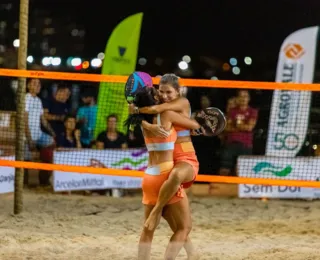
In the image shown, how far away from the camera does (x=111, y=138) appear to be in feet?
32.9

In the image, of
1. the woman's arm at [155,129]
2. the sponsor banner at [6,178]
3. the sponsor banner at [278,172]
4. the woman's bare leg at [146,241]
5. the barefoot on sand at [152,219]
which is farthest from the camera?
the sponsor banner at [278,172]

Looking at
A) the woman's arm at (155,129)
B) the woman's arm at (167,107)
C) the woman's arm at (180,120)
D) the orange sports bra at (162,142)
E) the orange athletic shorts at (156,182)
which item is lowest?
the orange athletic shorts at (156,182)

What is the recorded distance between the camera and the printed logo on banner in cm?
958

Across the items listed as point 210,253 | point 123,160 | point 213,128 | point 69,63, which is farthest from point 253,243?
point 69,63

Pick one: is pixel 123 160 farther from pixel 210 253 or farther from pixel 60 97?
pixel 210 253

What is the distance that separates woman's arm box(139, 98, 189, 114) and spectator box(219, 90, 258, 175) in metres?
4.74

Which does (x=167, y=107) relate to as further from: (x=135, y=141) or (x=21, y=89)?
(x=135, y=141)

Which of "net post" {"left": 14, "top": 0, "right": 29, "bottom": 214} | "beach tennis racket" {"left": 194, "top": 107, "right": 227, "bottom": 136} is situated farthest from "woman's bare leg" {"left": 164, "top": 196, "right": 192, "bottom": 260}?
"net post" {"left": 14, "top": 0, "right": 29, "bottom": 214}

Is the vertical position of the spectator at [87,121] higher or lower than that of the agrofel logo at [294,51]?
lower

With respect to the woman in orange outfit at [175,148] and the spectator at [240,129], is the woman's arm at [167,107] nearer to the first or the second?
the woman in orange outfit at [175,148]

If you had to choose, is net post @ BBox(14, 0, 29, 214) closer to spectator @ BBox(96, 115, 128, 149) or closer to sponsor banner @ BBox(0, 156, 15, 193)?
sponsor banner @ BBox(0, 156, 15, 193)

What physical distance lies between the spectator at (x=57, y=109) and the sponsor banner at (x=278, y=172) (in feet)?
8.86

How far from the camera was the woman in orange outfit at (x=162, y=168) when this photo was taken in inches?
197

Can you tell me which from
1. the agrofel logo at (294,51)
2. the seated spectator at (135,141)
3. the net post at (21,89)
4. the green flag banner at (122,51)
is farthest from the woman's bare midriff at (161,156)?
the green flag banner at (122,51)
